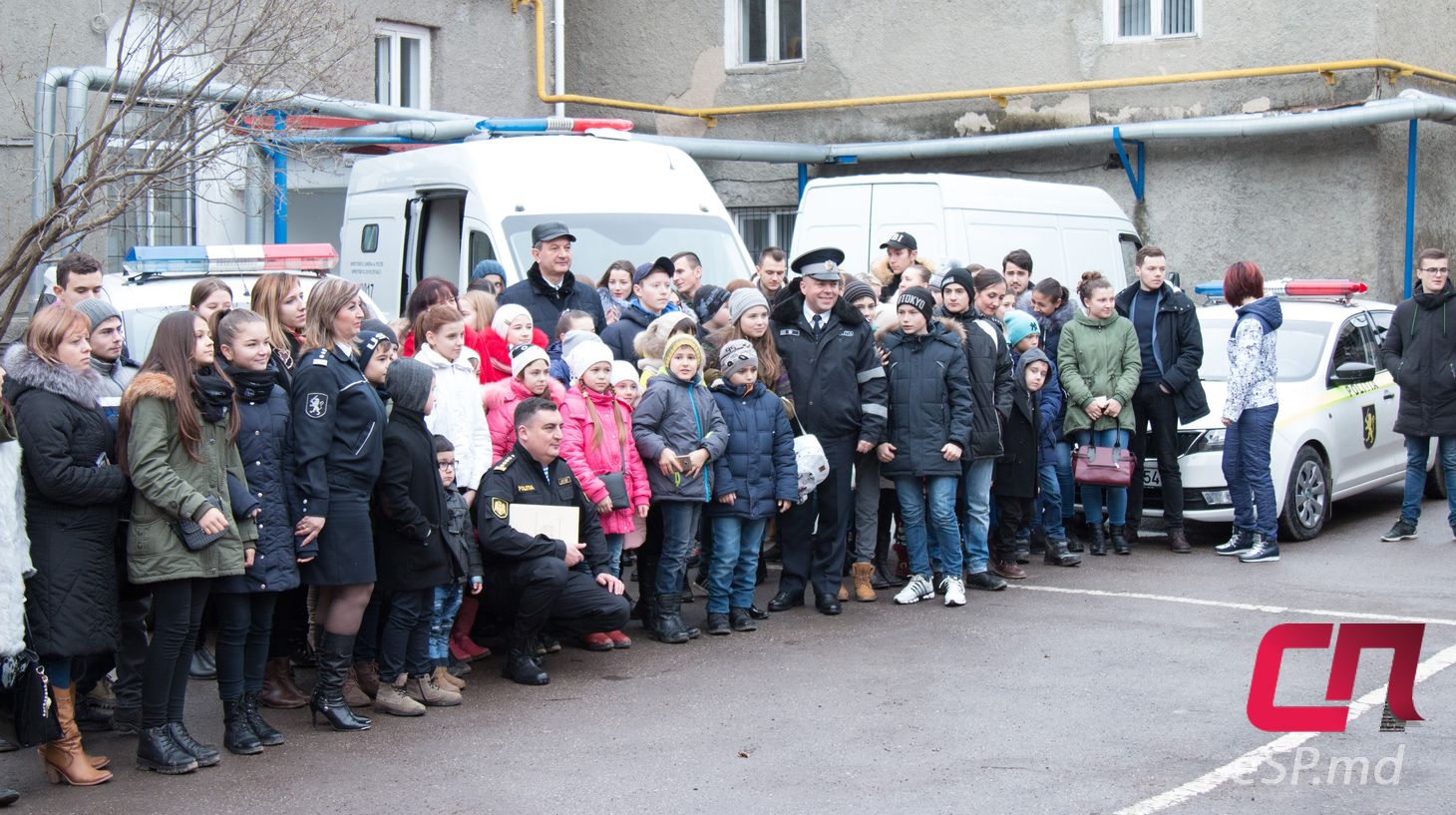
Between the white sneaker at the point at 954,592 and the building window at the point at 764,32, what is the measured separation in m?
12.1

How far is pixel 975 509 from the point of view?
962cm

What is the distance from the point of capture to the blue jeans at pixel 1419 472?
11.2 metres

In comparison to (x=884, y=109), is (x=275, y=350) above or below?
below

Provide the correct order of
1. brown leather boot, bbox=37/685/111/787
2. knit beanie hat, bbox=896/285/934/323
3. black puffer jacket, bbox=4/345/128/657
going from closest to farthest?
black puffer jacket, bbox=4/345/128/657, brown leather boot, bbox=37/685/111/787, knit beanie hat, bbox=896/285/934/323

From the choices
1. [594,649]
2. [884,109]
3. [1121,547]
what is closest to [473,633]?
[594,649]

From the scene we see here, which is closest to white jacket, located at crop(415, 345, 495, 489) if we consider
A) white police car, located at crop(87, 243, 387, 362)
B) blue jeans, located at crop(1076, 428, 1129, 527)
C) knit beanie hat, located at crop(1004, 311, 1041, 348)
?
white police car, located at crop(87, 243, 387, 362)

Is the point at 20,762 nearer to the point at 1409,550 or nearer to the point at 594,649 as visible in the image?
the point at 594,649

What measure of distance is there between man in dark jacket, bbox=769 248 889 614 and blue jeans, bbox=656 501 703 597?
2.83ft

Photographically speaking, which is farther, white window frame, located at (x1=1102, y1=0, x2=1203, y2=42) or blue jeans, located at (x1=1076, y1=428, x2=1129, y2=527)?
white window frame, located at (x1=1102, y1=0, x2=1203, y2=42)

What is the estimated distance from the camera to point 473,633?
815 centimetres

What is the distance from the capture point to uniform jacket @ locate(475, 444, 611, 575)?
7.54 m

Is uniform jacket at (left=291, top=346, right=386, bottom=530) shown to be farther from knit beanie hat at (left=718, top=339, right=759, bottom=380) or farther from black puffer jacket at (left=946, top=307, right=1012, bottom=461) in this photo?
black puffer jacket at (left=946, top=307, right=1012, bottom=461)

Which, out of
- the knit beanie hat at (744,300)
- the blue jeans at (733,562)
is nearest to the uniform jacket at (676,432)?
the blue jeans at (733,562)

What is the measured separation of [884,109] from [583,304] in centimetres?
978
